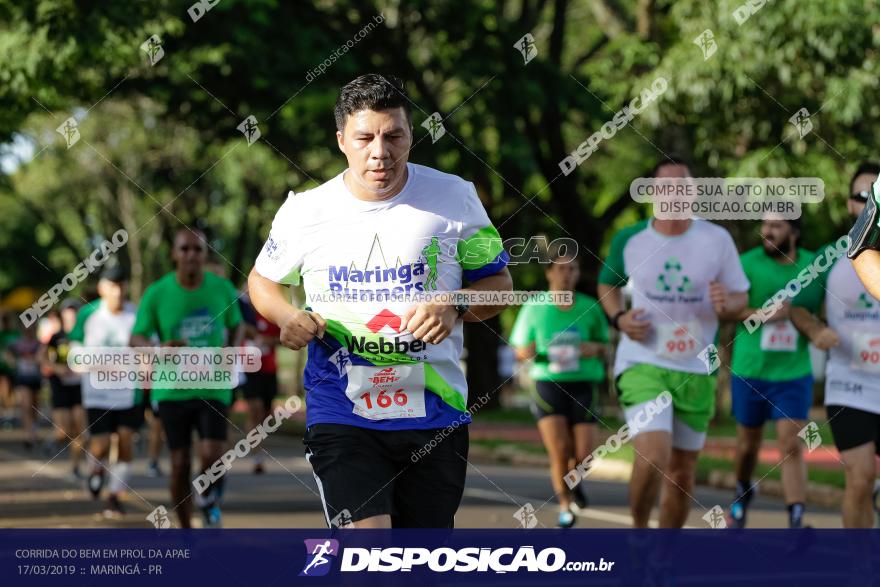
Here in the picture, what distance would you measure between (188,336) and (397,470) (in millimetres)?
5292

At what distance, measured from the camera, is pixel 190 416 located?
10219 millimetres

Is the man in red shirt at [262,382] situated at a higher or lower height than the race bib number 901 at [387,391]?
higher

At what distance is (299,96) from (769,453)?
23.8ft

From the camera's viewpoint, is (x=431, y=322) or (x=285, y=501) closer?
(x=431, y=322)

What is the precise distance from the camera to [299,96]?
1905 centimetres

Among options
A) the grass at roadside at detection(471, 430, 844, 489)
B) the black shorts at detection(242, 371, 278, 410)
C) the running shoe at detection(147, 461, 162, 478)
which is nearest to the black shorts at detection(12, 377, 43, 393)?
the grass at roadside at detection(471, 430, 844, 489)

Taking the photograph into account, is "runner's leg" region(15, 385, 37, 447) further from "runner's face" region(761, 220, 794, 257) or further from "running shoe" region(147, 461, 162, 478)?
"runner's face" region(761, 220, 794, 257)

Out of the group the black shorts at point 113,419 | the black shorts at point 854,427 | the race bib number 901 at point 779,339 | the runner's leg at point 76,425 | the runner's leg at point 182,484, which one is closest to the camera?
the black shorts at point 854,427

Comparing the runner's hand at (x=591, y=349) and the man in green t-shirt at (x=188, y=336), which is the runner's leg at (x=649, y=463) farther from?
the runner's hand at (x=591, y=349)

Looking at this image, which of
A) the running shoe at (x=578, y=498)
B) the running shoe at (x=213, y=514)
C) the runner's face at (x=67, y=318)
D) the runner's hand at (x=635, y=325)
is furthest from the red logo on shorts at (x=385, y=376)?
the runner's face at (x=67, y=318)

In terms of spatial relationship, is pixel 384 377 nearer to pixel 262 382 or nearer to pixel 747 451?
pixel 747 451

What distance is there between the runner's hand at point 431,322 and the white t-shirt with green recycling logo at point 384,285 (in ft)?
0.50

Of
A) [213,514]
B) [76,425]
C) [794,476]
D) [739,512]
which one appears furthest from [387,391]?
[76,425]

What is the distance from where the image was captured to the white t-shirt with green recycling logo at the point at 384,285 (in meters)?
5.31
